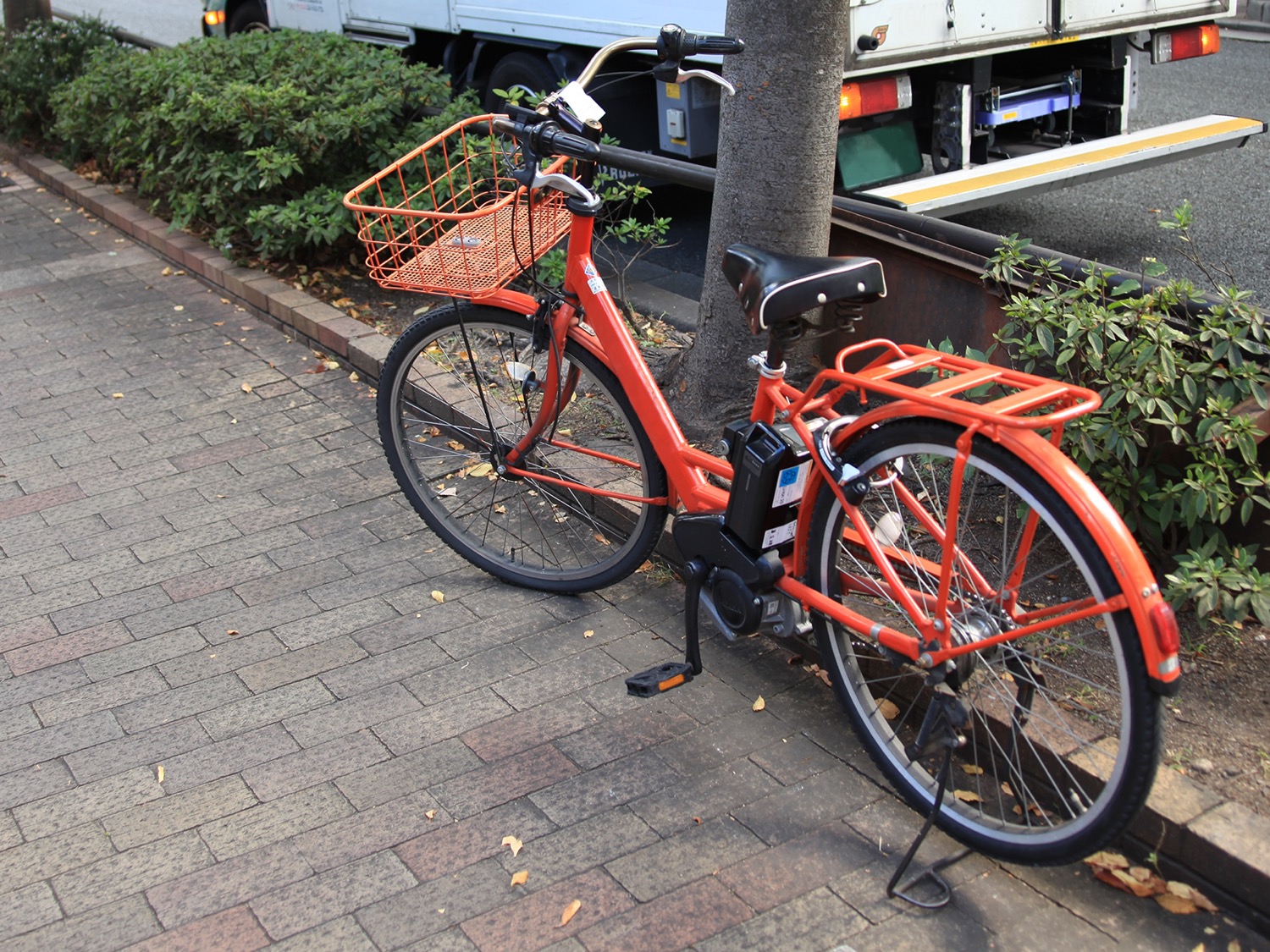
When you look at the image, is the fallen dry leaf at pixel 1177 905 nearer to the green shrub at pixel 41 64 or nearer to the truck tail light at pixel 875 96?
the truck tail light at pixel 875 96

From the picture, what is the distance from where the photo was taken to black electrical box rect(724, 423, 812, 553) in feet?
9.86

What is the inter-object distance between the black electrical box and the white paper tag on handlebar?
3.32ft

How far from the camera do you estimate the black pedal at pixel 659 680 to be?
322 cm

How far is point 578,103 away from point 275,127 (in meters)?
3.57

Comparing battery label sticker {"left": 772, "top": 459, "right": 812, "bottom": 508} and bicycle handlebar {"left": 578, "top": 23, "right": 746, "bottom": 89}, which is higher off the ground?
bicycle handlebar {"left": 578, "top": 23, "right": 746, "bottom": 89}

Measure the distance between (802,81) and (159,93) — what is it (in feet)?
15.7

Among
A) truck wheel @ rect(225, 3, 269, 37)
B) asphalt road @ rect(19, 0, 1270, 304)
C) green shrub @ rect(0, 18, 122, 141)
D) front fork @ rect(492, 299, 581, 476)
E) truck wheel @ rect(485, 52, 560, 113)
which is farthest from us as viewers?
truck wheel @ rect(225, 3, 269, 37)

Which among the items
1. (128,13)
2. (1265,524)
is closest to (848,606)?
(1265,524)

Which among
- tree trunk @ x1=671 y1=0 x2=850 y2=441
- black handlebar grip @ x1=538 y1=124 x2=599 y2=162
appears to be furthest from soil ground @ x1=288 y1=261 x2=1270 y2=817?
black handlebar grip @ x1=538 y1=124 x2=599 y2=162

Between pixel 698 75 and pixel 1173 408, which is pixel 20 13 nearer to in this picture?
pixel 698 75

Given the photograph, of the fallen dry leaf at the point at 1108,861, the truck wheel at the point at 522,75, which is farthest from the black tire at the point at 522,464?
the truck wheel at the point at 522,75

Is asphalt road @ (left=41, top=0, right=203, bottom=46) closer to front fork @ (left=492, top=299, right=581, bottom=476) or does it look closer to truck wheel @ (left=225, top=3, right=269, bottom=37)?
truck wheel @ (left=225, top=3, right=269, bottom=37)

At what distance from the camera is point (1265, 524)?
3.38 meters

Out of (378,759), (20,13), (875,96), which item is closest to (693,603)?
(378,759)
